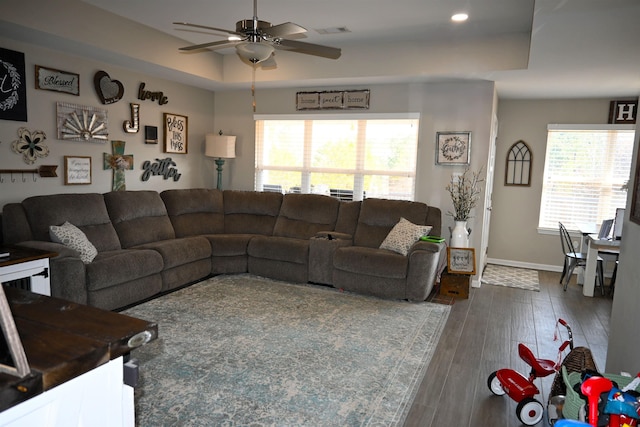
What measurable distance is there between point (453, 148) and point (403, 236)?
1333mm

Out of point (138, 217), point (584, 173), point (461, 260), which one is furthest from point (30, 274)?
point (584, 173)

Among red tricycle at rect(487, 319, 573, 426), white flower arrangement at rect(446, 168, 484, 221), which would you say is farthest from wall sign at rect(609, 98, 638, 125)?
red tricycle at rect(487, 319, 573, 426)

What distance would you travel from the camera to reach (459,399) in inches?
104

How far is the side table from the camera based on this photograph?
296 centimetres

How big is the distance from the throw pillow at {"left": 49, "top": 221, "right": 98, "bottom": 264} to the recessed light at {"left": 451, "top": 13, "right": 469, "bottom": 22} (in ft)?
12.8

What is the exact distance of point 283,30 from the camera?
2734 millimetres

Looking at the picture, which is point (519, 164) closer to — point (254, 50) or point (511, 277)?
point (511, 277)

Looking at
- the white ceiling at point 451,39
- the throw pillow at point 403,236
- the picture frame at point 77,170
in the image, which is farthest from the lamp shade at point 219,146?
the throw pillow at point 403,236

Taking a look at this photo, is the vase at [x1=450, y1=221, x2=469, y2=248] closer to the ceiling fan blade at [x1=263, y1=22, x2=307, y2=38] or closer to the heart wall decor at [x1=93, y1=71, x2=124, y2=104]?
the ceiling fan blade at [x1=263, y1=22, x2=307, y2=38]

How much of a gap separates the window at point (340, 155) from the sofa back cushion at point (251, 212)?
0.49 m

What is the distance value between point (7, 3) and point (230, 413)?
350cm

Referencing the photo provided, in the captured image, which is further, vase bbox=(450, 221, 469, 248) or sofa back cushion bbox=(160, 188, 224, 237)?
sofa back cushion bbox=(160, 188, 224, 237)

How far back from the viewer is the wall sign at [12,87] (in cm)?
377

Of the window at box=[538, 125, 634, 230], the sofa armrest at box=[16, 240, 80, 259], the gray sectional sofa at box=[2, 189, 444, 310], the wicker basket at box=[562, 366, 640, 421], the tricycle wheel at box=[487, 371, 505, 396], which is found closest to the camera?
the wicker basket at box=[562, 366, 640, 421]
